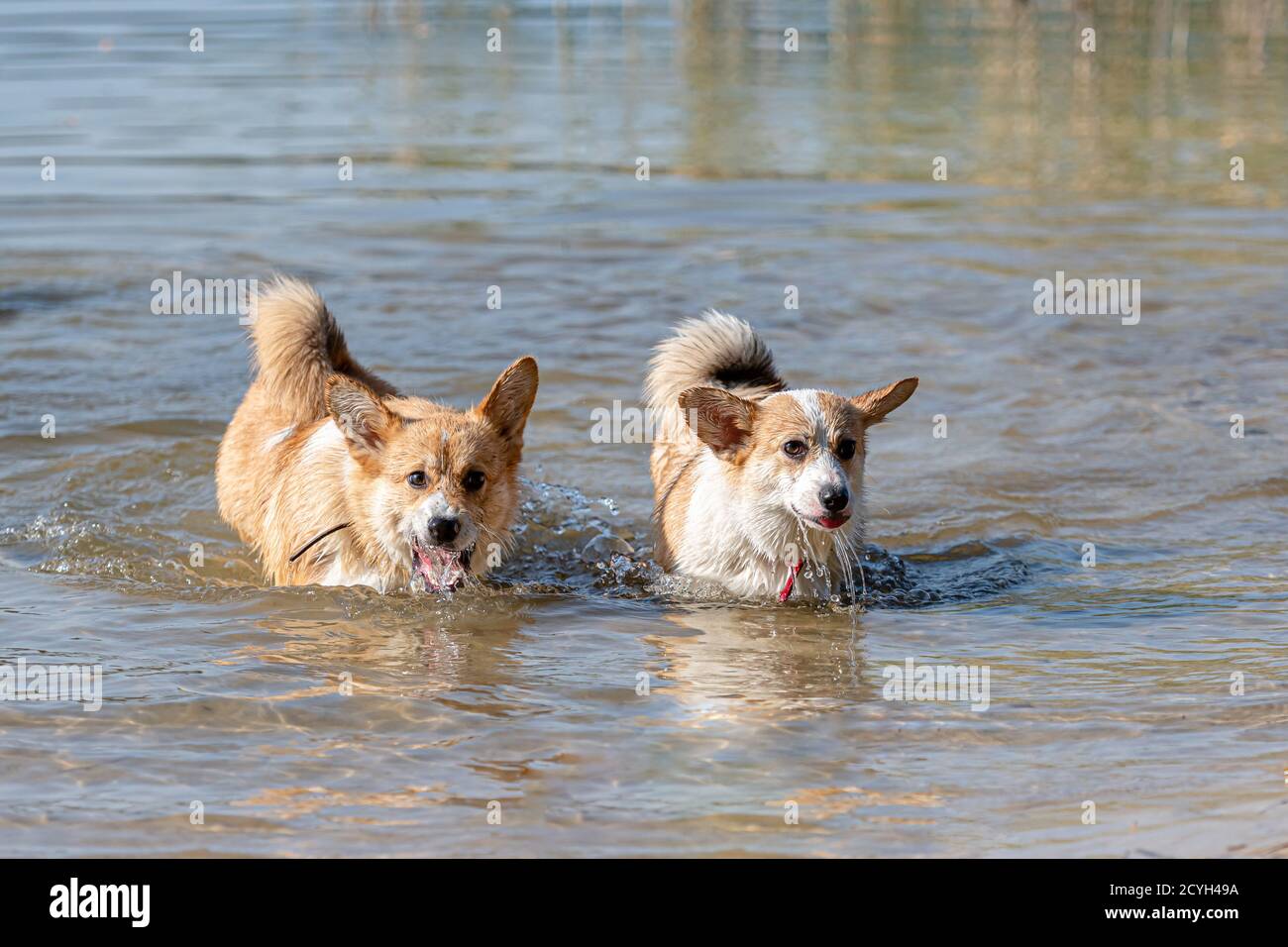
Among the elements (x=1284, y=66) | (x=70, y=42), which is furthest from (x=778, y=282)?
(x=70, y=42)

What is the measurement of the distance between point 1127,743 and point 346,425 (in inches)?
104

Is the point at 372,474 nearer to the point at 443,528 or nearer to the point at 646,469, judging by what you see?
the point at 443,528

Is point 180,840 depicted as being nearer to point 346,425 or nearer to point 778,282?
point 346,425

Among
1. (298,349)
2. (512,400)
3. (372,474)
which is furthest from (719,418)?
(298,349)

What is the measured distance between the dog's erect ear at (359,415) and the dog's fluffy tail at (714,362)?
5.05 feet

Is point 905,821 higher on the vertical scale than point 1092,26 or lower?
lower

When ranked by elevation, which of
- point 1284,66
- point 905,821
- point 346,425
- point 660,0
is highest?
point 660,0

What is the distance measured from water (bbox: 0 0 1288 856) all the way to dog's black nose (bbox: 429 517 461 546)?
404 mm

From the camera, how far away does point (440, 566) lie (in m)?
5.54

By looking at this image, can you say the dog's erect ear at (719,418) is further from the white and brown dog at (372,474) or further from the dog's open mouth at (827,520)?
the white and brown dog at (372,474)

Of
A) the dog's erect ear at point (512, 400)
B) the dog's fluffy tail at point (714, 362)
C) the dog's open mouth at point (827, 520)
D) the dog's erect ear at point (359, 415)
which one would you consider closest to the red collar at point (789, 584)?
the dog's open mouth at point (827, 520)

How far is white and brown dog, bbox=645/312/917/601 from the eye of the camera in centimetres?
557

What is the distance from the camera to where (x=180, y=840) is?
12.8 ft

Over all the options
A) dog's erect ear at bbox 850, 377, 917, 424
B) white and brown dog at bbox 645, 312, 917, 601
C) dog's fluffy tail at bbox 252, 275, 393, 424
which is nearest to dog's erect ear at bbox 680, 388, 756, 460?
white and brown dog at bbox 645, 312, 917, 601
